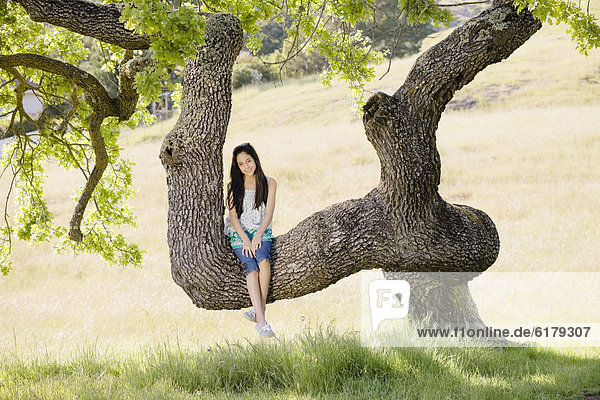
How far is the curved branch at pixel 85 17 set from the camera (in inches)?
236

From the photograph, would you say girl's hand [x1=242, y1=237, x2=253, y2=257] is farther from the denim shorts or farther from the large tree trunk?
the large tree trunk

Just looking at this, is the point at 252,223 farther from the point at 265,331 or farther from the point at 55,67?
the point at 55,67

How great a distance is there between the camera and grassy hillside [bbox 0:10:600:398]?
239 inches

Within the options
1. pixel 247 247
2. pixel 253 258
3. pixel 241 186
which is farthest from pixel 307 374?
pixel 241 186

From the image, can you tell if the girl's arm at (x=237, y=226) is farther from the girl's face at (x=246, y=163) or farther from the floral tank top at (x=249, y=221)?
the girl's face at (x=246, y=163)

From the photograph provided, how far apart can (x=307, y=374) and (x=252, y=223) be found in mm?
1487

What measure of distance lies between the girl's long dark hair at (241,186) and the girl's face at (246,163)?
0.10 feet

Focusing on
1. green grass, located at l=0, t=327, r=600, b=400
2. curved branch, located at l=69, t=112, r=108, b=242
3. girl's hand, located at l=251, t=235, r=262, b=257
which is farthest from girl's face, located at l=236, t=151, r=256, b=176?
curved branch, located at l=69, t=112, r=108, b=242

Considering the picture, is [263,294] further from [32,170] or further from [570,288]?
[570,288]

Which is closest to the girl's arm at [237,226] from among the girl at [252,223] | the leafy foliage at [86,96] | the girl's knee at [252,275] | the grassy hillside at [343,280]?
the girl at [252,223]

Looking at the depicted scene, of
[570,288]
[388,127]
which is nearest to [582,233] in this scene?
[570,288]

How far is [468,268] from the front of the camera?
252 inches

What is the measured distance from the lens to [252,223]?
620cm

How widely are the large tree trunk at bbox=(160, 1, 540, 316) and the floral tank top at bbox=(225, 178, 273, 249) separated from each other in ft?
0.46
